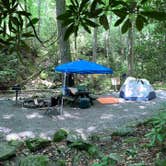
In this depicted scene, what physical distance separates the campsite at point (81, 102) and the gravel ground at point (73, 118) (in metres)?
0.02

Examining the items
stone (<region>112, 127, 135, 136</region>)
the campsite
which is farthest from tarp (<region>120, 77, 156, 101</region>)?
stone (<region>112, 127, 135, 136</region>)

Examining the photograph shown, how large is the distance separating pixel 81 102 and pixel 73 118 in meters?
1.42

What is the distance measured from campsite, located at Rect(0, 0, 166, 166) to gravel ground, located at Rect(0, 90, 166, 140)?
0.05 ft

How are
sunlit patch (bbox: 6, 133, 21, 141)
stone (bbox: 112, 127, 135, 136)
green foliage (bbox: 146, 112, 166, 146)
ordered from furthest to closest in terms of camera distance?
1. sunlit patch (bbox: 6, 133, 21, 141)
2. stone (bbox: 112, 127, 135, 136)
3. green foliage (bbox: 146, 112, 166, 146)

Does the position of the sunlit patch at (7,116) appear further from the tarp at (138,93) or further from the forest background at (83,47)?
the tarp at (138,93)

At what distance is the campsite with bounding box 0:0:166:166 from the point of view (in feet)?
4.38

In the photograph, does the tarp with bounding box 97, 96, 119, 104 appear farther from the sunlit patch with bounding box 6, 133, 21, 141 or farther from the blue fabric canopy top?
the sunlit patch with bounding box 6, 133, 21, 141

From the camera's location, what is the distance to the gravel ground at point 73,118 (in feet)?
22.7

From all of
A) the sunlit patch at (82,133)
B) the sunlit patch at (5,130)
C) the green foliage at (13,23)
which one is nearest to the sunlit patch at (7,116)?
the sunlit patch at (5,130)

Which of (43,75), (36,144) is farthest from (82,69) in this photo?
(43,75)

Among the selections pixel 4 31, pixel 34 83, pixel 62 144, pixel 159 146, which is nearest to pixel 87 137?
pixel 62 144

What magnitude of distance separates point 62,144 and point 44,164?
1.23 m

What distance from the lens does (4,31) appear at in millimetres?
1383

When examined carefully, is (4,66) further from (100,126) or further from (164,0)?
(164,0)
